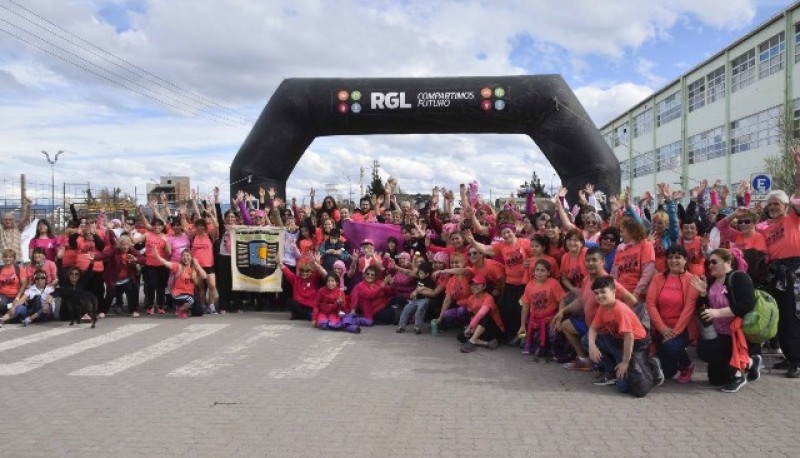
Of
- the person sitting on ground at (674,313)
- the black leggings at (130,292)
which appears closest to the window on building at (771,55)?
the person sitting on ground at (674,313)

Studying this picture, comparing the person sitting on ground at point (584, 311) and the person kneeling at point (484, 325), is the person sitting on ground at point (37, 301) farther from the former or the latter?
the person sitting on ground at point (584, 311)

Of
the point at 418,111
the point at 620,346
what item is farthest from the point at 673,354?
the point at 418,111

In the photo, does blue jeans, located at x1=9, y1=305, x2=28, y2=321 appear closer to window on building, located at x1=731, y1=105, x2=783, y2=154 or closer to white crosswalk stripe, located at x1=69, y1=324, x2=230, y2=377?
white crosswalk stripe, located at x1=69, y1=324, x2=230, y2=377

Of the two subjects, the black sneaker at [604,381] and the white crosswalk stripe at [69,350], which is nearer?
the black sneaker at [604,381]

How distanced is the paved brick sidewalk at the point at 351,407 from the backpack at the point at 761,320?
1.70 feet

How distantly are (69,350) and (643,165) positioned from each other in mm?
50644

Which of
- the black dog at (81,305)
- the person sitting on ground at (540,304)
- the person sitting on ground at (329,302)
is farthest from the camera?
the black dog at (81,305)

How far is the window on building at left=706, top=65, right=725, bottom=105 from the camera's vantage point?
122 feet

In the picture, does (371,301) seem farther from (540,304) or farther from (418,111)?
(418,111)

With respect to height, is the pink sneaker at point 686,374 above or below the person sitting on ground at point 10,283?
below

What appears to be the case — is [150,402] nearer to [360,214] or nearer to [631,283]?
[631,283]

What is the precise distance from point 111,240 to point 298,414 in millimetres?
7482

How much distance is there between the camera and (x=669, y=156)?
45.8 meters

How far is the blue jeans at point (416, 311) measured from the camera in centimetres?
970
